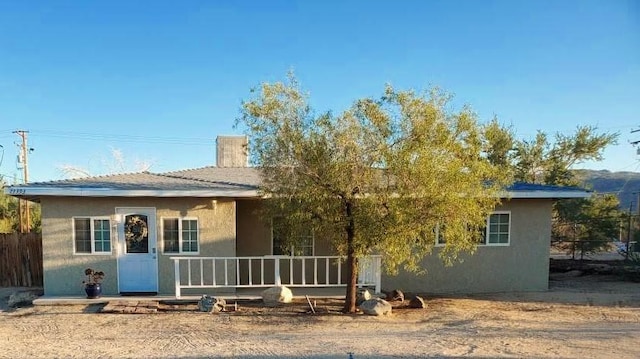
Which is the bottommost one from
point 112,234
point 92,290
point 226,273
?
point 92,290

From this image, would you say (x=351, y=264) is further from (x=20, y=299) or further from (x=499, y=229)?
(x=20, y=299)

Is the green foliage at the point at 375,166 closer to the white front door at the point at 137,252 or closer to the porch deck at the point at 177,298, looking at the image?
the porch deck at the point at 177,298

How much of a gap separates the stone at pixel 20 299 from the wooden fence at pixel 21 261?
159 cm

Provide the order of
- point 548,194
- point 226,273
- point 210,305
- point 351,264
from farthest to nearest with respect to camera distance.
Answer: point 548,194 → point 226,273 → point 210,305 → point 351,264

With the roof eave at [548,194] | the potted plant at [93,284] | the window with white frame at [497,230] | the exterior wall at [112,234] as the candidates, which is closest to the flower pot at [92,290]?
the potted plant at [93,284]

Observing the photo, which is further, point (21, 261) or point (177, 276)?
point (21, 261)

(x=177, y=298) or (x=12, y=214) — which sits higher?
(x=12, y=214)

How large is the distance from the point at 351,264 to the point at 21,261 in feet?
31.9

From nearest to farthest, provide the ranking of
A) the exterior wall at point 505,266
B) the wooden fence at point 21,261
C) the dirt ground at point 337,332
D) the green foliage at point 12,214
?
1. the dirt ground at point 337,332
2. the exterior wall at point 505,266
3. the wooden fence at point 21,261
4. the green foliage at point 12,214

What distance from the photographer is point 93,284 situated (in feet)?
28.3

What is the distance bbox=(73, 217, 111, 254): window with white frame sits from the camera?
907 centimetres

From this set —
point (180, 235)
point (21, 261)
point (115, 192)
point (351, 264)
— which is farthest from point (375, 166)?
point (21, 261)

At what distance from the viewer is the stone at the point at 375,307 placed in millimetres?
7771

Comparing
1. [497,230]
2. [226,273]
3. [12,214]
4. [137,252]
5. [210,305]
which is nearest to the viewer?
[210,305]
